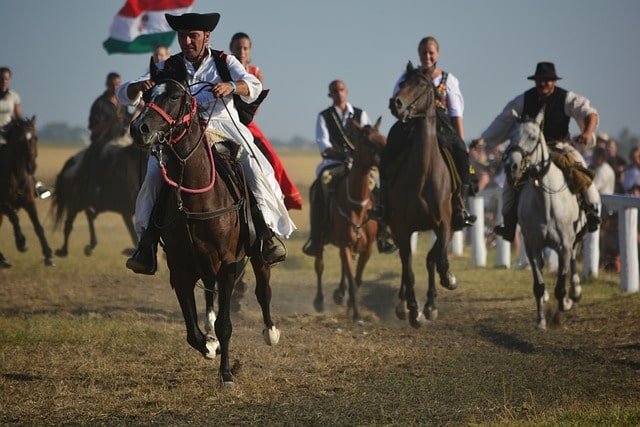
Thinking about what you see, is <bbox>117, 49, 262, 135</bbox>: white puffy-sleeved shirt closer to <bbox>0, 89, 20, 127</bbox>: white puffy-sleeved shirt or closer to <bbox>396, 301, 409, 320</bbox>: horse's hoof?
<bbox>396, 301, 409, 320</bbox>: horse's hoof

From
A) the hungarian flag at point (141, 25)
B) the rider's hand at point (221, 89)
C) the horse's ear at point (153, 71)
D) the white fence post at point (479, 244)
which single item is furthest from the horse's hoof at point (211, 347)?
the hungarian flag at point (141, 25)

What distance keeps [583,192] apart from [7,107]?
12666mm

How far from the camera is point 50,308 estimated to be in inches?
613

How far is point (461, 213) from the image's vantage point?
14.5 m

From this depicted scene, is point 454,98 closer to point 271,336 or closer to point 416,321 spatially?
point 416,321

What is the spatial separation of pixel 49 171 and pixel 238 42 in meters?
58.9

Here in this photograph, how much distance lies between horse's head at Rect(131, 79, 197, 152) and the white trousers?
0.90 meters

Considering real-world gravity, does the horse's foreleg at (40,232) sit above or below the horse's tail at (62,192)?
below

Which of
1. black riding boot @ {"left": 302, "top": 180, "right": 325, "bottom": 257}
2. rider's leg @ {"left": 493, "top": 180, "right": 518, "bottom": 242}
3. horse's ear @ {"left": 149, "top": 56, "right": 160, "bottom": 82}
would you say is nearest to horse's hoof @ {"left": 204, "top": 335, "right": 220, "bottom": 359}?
horse's ear @ {"left": 149, "top": 56, "right": 160, "bottom": 82}

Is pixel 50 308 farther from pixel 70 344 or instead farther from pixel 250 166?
pixel 250 166

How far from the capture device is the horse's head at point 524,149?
1372cm

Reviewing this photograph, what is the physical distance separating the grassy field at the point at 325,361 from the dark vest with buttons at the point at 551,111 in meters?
2.54

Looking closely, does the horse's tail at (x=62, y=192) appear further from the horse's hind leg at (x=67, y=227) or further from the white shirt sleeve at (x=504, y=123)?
the white shirt sleeve at (x=504, y=123)

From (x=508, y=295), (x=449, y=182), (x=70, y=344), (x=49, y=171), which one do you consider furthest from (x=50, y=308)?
(x=49, y=171)
